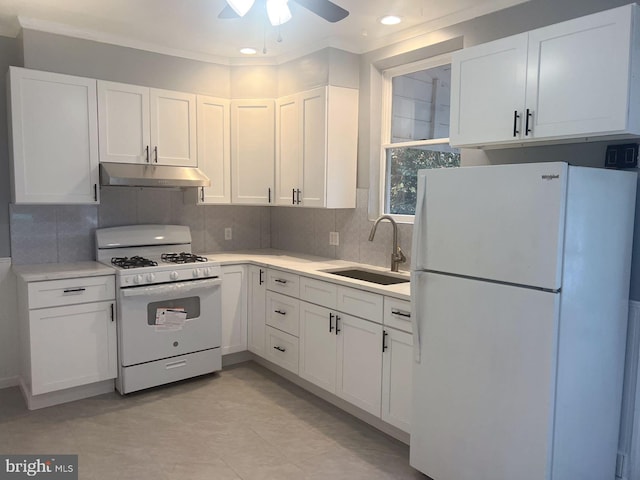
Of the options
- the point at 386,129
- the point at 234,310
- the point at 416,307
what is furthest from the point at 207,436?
the point at 386,129

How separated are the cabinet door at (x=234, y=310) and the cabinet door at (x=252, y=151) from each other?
0.69m

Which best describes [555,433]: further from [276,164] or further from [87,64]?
[87,64]

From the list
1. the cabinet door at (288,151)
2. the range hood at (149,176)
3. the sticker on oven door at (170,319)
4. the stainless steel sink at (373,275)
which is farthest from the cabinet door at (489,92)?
the sticker on oven door at (170,319)

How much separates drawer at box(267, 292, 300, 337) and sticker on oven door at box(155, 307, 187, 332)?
0.66m

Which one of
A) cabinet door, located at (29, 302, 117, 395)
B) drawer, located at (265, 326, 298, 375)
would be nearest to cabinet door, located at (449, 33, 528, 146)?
drawer, located at (265, 326, 298, 375)

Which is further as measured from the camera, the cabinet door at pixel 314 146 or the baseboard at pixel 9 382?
the cabinet door at pixel 314 146

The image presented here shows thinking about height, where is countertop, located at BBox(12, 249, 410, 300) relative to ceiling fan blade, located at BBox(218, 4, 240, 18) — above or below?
below

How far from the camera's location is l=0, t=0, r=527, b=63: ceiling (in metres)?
2.90

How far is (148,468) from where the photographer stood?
2.52 meters

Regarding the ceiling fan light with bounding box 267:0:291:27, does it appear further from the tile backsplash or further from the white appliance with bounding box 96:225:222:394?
the white appliance with bounding box 96:225:222:394

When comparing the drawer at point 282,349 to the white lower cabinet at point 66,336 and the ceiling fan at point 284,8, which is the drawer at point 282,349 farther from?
the ceiling fan at point 284,8

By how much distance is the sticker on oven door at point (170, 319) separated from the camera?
3.48 metres

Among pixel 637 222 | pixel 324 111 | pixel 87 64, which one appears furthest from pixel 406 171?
pixel 87 64

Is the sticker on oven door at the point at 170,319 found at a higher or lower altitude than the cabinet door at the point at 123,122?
lower
